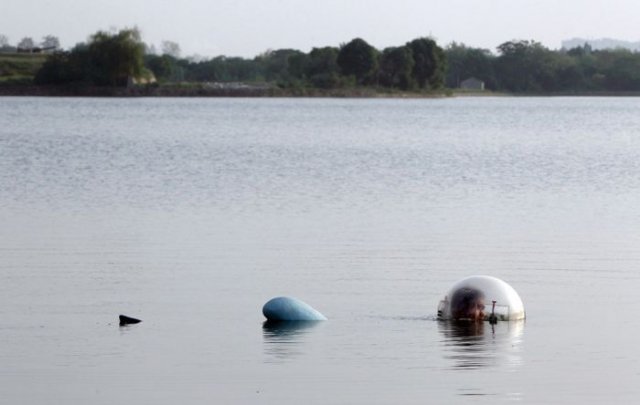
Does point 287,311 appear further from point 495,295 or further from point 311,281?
point 311,281

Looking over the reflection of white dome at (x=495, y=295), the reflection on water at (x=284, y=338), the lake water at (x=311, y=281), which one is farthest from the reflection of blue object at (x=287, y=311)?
the reflection of white dome at (x=495, y=295)

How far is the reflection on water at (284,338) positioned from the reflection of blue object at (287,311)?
0.21 ft

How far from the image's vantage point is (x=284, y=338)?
18297 millimetres

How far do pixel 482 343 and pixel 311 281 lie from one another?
5.51m

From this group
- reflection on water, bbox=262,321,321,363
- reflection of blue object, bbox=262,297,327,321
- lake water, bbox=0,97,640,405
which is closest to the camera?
lake water, bbox=0,97,640,405

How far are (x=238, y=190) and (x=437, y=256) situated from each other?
17096mm

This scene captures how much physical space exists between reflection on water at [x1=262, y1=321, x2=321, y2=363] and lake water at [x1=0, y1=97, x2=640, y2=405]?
0.05 meters

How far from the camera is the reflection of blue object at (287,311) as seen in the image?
1934 cm

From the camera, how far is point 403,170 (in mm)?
54781

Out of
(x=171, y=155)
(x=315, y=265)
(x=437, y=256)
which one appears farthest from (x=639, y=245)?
(x=171, y=155)

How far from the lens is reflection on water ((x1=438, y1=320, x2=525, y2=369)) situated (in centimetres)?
1689

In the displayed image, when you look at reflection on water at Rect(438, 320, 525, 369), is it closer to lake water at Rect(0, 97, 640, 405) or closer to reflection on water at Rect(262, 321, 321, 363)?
lake water at Rect(0, 97, 640, 405)

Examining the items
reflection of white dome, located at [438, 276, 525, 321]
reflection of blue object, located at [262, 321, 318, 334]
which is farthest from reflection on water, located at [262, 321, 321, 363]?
reflection of white dome, located at [438, 276, 525, 321]

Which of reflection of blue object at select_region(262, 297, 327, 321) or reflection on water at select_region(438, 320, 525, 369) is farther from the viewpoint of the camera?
reflection of blue object at select_region(262, 297, 327, 321)
